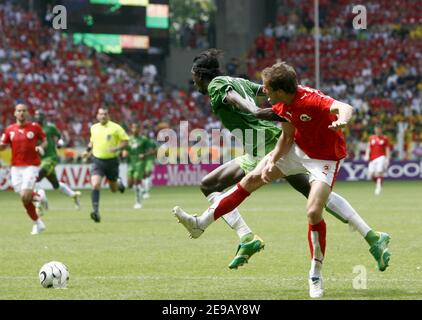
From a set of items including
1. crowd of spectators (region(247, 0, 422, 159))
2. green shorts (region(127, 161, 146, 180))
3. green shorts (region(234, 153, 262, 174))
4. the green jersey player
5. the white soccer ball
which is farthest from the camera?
crowd of spectators (region(247, 0, 422, 159))

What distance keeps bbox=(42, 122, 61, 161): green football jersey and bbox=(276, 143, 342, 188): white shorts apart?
1347 cm

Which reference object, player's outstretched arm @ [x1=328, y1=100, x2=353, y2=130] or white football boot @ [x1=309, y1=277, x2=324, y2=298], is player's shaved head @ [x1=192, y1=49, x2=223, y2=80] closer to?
player's outstretched arm @ [x1=328, y1=100, x2=353, y2=130]

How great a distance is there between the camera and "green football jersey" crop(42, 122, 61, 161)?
2319 centimetres

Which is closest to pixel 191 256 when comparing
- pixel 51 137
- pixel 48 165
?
pixel 48 165

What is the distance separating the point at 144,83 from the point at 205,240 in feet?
99.8

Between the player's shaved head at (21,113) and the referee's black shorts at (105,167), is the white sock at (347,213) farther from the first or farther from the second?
the referee's black shorts at (105,167)

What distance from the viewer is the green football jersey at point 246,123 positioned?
1112 cm

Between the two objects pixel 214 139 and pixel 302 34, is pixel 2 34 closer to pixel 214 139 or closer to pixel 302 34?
pixel 214 139

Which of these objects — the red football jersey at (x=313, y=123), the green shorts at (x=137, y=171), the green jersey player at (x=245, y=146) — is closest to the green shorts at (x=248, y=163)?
the green jersey player at (x=245, y=146)

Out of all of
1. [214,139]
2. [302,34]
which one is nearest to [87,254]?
[214,139]

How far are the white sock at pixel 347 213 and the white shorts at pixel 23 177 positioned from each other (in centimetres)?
849

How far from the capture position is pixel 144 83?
46281 mm

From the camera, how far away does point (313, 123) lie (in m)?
9.70

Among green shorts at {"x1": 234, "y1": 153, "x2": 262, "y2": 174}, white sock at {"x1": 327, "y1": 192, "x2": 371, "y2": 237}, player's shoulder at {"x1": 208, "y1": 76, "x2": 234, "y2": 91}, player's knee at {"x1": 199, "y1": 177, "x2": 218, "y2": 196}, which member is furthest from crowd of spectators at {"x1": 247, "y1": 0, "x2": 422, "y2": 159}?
white sock at {"x1": 327, "y1": 192, "x2": 371, "y2": 237}
